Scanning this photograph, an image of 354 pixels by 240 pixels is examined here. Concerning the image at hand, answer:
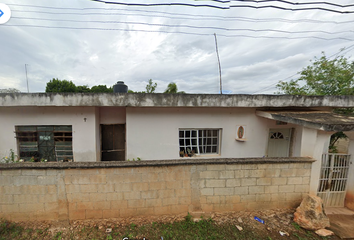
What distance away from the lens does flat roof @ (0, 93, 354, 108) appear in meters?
4.11

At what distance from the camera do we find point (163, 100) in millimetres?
4344

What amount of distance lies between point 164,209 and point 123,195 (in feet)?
3.00

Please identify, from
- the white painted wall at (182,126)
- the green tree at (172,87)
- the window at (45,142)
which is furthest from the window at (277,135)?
the green tree at (172,87)

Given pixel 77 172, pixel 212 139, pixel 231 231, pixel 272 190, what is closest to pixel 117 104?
pixel 77 172

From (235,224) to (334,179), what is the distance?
269cm

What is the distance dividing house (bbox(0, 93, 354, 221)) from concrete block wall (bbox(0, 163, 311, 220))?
1.10 metres

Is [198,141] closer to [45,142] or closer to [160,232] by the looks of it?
[160,232]

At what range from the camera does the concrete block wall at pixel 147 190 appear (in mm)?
2777

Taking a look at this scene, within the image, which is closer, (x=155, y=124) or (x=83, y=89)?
(x=155, y=124)

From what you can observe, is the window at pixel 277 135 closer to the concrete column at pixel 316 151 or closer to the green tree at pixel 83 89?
the concrete column at pixel 316 151

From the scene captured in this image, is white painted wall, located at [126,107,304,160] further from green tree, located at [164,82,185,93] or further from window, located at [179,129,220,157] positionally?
green tree, located at [164,82,185,93]

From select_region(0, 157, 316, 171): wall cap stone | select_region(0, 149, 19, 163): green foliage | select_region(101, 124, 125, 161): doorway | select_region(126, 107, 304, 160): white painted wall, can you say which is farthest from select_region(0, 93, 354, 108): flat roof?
select_region(0, 157, 316, 171): wall cap stone

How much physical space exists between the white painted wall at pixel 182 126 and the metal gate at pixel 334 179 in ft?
6.29

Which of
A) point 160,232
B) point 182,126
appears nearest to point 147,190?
point 160,232
